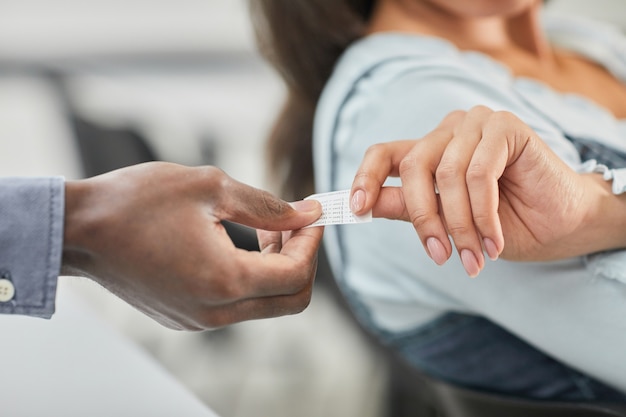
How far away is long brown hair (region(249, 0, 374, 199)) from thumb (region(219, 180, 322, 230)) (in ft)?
1.41

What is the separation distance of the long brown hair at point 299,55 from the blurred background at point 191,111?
1.84ft

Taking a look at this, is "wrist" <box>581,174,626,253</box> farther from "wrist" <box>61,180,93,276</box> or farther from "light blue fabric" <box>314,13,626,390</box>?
"wrist" <box>61,180,93,276</box>

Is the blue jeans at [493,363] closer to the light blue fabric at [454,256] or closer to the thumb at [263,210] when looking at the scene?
the light blue fabric at [454,256]

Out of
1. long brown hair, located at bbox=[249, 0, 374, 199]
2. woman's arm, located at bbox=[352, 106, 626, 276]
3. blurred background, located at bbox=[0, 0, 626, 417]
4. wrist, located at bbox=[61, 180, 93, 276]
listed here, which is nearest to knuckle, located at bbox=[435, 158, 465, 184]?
woman's arm, located at bbox=[352, 106, 626, 276]

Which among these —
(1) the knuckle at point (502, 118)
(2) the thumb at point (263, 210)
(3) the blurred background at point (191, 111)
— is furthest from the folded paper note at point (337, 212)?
(3) the blurred background at point (191, 111)

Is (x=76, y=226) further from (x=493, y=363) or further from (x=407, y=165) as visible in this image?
(x=493, y=363)

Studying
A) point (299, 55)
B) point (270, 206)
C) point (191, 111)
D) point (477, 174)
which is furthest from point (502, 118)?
point (191, 111)

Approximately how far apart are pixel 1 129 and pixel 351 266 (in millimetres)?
1390

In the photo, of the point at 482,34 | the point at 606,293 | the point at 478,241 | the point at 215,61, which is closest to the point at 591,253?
the point at 606,293

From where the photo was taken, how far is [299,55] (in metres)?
0.94

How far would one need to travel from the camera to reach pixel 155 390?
0.58m

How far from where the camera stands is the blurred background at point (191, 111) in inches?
67.7

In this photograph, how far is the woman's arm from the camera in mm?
491

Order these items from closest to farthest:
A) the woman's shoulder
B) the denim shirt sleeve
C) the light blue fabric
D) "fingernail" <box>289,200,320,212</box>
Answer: the denim shirt sleeve
"fingernail" <box>289,200,320,212</box>
the light blue fabric
the woman's shoulder
